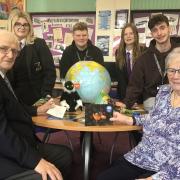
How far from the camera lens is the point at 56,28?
6109mm

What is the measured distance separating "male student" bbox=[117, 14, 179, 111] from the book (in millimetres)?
680

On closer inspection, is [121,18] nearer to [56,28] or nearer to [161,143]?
[56,28]

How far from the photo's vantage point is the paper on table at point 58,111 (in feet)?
8.05

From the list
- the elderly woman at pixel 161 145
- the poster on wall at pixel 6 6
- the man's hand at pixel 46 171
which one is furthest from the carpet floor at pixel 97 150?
the poster on wall at pixel 6 6

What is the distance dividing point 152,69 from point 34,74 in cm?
126

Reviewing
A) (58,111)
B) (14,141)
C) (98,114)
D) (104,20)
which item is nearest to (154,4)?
(104,20)

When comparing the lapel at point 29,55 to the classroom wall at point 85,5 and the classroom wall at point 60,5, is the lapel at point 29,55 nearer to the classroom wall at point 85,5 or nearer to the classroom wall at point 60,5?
the classroom wall at point 85,5

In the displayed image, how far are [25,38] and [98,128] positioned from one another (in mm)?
1526

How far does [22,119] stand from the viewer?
2.18 meters

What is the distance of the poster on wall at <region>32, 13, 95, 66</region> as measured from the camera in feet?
19.5

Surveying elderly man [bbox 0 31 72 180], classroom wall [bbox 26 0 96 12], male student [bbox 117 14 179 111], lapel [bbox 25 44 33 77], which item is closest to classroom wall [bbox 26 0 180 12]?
classroom wall [bbox 26 0 96 12]

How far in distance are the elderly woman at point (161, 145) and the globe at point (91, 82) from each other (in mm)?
519

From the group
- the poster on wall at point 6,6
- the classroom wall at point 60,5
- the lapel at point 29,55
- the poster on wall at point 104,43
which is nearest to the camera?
the lapel at point 29,55

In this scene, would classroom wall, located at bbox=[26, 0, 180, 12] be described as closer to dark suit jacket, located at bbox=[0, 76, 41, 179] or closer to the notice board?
the notice board
